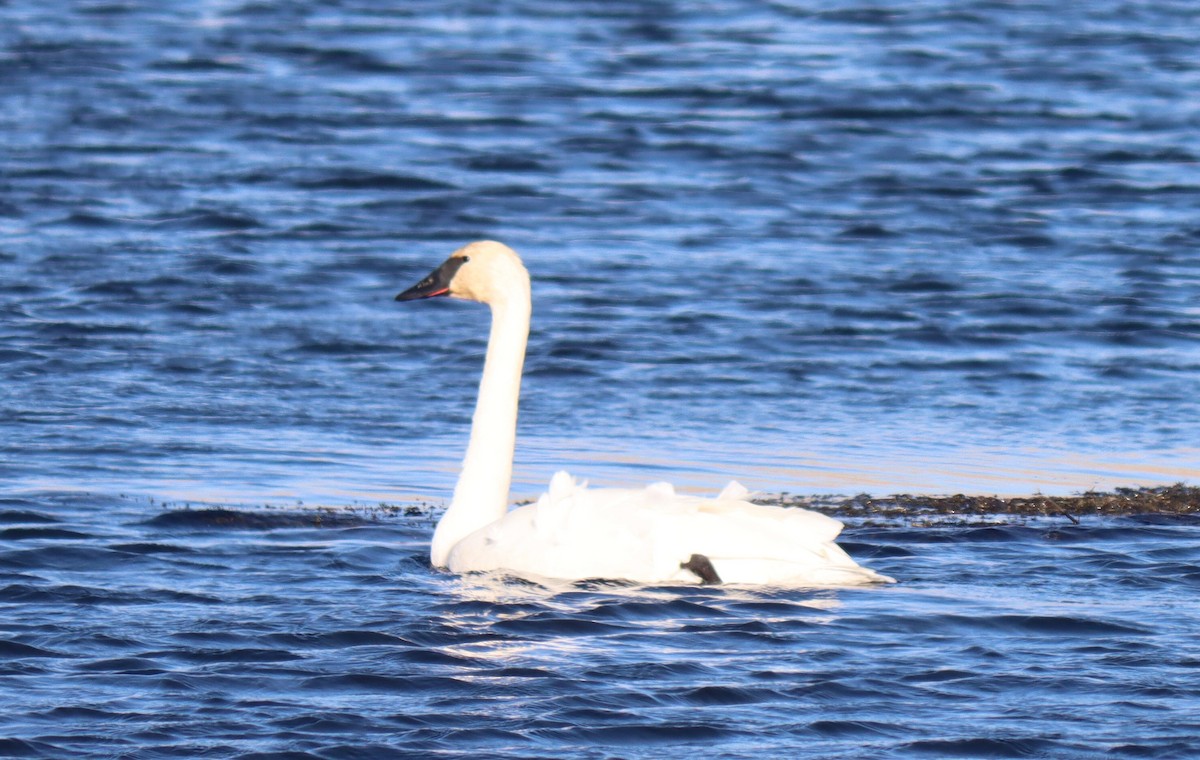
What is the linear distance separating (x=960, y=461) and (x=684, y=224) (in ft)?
27.0

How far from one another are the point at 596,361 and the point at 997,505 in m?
4.49

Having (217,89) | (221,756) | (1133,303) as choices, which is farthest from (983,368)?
(217,89)

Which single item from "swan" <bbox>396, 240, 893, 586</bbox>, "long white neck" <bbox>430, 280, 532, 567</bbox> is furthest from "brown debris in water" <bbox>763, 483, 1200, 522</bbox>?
"swan" <bbox>396, 240, 893, 586</bbox>

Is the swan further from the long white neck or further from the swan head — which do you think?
the swan head

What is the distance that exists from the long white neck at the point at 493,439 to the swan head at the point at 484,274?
4cm

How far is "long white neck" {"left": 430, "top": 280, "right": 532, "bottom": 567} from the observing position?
30.3 feet

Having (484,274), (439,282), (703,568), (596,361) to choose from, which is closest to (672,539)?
(703,568)

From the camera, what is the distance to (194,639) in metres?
7.62

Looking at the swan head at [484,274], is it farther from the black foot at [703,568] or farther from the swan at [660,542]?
the black foot at [703,568]

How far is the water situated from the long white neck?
27cm

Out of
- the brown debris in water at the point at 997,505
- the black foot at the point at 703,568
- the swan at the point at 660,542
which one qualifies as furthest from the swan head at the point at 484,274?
the black foot at the point at 703,568

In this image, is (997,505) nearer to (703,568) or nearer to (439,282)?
(703,568)

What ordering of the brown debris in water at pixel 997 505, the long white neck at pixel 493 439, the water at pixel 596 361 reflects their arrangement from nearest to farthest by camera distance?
1. the water at pixel 596 361
2. the long white neck at pixel 493 439
3. the brown debris in water at pixel 997 505

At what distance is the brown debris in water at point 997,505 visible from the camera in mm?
10219
